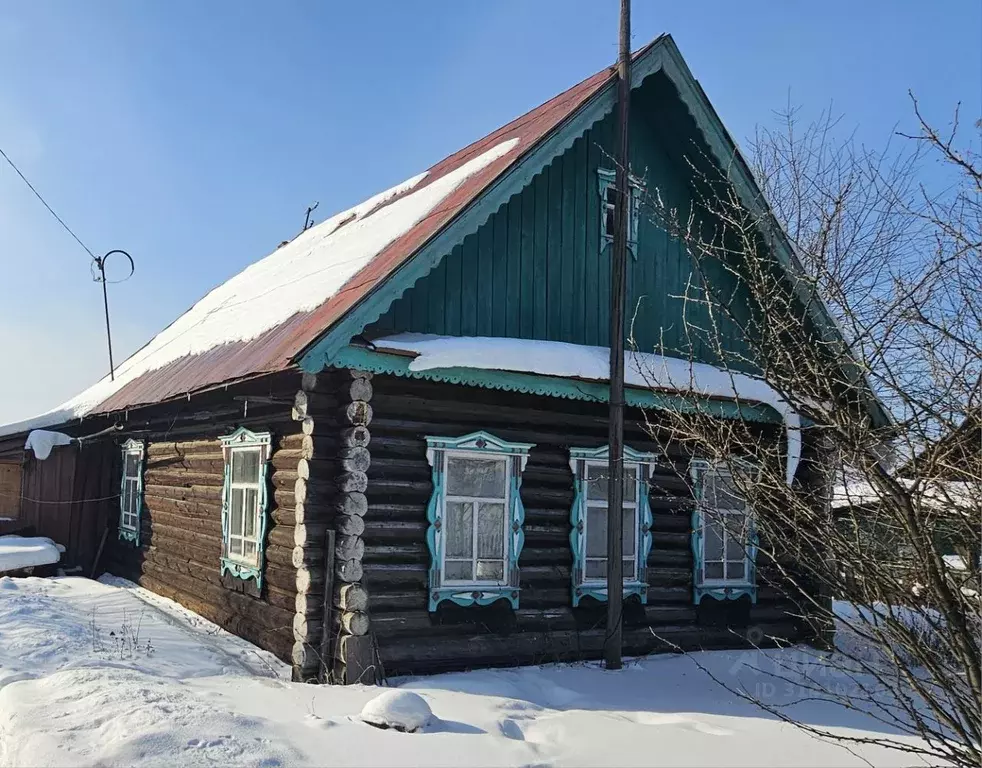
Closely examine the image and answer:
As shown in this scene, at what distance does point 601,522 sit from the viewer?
9125mm

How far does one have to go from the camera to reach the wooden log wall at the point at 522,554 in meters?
7.76

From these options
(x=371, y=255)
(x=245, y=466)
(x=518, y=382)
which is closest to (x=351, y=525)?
(x=518, y=382)

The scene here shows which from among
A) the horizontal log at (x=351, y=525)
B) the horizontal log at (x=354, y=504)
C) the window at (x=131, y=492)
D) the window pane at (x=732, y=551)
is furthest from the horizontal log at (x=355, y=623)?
the window at (x=131, y=492)

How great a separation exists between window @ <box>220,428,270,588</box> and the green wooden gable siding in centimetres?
229

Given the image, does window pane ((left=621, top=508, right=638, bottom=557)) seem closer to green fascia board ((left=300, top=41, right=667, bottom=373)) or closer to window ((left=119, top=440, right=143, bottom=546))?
green fascia board ((left=300, top=41, right=667, bottom=373))

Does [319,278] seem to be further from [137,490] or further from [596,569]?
[137,490]

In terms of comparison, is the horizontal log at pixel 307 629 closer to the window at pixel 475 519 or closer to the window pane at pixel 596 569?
the window at pixel 475 519

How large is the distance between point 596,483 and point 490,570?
155 centimetres

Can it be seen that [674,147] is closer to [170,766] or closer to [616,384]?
[616,384]

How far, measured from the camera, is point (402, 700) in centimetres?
571

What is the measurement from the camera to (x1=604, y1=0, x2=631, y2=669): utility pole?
8.26 meters

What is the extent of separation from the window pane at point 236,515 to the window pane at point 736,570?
17.9 ft

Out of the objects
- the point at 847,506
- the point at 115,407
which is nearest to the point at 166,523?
the point at 115,407

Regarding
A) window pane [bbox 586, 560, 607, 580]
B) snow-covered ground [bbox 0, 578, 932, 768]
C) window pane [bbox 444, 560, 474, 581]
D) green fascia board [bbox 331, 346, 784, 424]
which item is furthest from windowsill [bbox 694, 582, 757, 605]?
window pane [bbox 444, 560, 474, 581]
